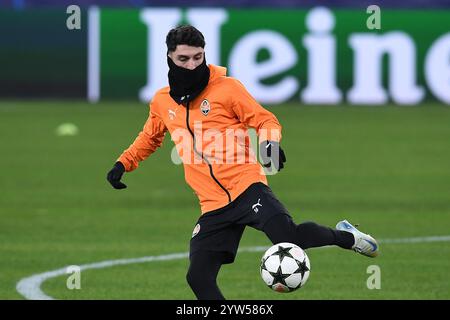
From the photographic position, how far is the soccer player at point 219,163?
8891 mm

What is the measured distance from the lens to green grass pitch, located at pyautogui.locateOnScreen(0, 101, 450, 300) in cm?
1124

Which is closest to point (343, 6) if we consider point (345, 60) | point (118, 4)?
point (345, 60)

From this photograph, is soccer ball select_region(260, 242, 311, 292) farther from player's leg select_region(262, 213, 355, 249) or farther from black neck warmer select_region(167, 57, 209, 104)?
black neck warmer select_region(167, 57, 209, 104)

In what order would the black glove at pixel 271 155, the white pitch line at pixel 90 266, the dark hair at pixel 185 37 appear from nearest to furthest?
the black glove at pixel 271 155 < the dark hair at pixel 185 37 < the white pitch line at pixel 90 266

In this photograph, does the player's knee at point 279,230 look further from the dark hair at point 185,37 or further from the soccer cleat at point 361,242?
the dark hair at point 185,37

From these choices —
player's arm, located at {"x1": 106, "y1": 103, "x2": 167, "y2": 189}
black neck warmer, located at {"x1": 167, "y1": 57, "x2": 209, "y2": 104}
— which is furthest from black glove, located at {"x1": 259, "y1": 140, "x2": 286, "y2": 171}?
player's arm, located at {"x1": 106, "y1": 103, "x2": 167, "y2": 189}

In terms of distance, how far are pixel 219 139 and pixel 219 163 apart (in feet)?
0.51

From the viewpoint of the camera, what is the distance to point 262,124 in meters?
8.92

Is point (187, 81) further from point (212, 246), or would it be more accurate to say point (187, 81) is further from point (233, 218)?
point (212, 246)

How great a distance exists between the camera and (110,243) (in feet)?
43.0

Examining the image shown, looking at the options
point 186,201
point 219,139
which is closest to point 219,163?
point 219,139

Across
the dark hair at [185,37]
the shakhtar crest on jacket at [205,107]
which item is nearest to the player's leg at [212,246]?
the shakhtar crest on jacket at [205,107]

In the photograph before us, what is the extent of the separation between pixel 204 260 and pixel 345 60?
19.0 meters

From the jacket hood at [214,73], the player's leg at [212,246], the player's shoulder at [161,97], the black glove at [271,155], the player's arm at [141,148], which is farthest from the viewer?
the player's arm at [141,148]
